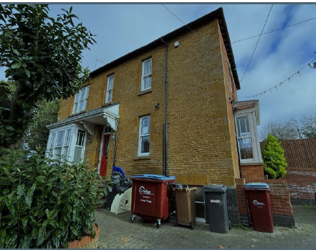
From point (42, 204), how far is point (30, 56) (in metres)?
2.61

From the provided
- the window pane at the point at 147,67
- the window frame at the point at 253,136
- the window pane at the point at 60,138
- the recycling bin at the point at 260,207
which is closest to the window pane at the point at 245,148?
the window frame at the point at 253,136

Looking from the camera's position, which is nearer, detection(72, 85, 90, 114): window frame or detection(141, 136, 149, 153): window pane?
detection(141, 136, 149, 153): window pane

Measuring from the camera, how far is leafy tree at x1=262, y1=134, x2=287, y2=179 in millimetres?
8453

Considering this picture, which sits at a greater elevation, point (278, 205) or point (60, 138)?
point (60, 138)

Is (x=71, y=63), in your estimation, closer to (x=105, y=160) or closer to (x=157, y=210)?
(x=157, y=210)

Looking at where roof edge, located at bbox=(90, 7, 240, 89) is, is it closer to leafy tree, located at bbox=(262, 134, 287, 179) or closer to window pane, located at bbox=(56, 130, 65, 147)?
window pane, located at bbox=(56, 130, 65, 147)

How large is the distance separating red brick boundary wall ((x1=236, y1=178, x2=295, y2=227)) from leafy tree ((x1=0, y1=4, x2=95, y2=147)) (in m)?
5.82

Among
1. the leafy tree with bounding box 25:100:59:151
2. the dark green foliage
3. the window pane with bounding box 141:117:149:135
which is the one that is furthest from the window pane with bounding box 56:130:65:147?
the dark green foliage

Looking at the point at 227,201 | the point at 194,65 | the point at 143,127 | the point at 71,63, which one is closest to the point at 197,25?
the point at 194,65

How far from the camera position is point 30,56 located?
3.19 m

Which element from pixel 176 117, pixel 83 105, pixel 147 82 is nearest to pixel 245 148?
pixel 176 117

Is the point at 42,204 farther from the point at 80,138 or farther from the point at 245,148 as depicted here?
the point at 80,138

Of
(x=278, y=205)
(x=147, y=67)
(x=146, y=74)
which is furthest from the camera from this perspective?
(x=147, y=67)

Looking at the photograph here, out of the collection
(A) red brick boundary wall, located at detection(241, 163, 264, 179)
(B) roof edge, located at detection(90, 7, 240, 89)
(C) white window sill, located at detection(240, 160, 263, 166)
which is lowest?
(A) red brick boundary wall, located at detection(241, 163, 264, 179)
